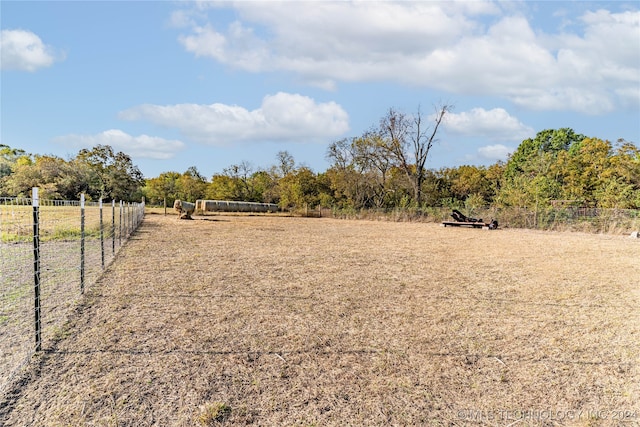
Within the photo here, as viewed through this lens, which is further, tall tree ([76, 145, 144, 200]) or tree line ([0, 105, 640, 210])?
tall tree ([76, 145, 144, 200])

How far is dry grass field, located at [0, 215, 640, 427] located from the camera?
2.85 metres

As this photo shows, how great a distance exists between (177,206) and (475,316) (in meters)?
24.2

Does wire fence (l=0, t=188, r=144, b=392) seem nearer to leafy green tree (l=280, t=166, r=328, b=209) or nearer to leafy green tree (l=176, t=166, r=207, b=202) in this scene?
leafy green tree (l=280, t=166, r=328, b=209)

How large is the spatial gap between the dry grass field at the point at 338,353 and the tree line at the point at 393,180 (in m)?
18.9

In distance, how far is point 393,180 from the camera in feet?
123

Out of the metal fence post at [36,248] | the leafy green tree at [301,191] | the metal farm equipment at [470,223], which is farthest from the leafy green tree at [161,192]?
the metal fence post at [36,248]

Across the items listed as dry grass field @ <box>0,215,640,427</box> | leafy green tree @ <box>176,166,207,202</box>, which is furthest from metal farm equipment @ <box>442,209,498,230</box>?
leafy green tree @ <box>176,166,207,202</box>

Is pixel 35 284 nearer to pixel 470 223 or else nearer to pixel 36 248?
pixel 36 248

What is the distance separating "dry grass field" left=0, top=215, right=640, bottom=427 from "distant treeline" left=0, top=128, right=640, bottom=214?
18704 millimetres

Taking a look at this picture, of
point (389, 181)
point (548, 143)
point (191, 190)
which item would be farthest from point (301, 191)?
point (548, 143)

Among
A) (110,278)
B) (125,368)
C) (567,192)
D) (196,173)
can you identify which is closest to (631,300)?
(125,368)

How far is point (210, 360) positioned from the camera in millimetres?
3609

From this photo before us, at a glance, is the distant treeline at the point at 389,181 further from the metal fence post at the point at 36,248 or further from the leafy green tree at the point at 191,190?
the metal fence post at the point at 36,248

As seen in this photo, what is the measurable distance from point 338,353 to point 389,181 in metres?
34.6
